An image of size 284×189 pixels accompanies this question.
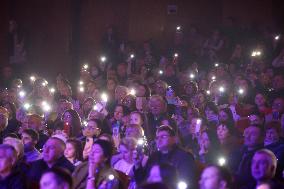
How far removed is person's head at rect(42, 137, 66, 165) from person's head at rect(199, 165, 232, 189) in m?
2.14

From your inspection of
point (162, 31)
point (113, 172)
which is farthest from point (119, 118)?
point (162, 31)

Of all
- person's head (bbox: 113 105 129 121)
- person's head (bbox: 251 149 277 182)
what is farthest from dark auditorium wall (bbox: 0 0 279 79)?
person's head (bbox: 251 149 277 182)

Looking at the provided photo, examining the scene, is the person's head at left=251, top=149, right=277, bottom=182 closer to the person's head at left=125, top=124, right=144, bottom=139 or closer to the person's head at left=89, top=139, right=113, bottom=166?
the person's head at left=89, top=139, right=113, bottom=166

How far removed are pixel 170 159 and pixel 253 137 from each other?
1.16 m

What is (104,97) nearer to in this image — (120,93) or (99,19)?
(120,93)

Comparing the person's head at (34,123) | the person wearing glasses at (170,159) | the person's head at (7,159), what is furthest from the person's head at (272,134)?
the person's head at (34,123)

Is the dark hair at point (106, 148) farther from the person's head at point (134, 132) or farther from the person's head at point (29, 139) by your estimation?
the person's head at point (29, 139)

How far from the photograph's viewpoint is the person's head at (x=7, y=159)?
5764mm

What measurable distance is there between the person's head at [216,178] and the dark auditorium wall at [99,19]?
12.2 m

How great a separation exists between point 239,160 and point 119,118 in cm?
267

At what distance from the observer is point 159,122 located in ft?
27.9

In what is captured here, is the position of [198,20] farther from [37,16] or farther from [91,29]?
A: [37,16]

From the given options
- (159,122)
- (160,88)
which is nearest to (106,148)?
(159,122)

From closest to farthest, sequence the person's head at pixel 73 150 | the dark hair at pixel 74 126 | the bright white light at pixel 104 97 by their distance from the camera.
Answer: the person's head at pixel 73 150 < the dark hair at pixel 74 126 < the bright white light at pixel 104 97
